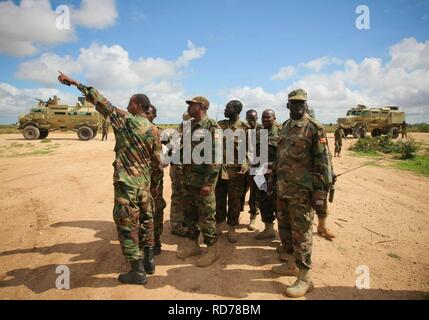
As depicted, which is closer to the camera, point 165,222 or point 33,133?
point 165,222

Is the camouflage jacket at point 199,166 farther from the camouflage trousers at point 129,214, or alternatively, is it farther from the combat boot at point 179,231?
the combat boot at point 179,231

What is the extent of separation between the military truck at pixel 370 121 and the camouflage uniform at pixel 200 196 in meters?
23.0

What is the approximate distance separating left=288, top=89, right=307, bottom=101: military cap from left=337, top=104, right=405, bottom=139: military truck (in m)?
22.9

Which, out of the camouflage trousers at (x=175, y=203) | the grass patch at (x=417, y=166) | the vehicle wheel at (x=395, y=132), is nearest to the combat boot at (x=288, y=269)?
the camouflage trousers at (x=175, y=203)

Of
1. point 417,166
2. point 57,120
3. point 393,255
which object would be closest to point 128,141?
point 393,255

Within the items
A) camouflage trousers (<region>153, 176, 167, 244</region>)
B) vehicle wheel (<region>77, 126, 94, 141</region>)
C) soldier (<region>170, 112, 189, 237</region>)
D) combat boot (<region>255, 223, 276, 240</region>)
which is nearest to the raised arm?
camouflage trousers (<region>153, 176, 167, 244</region>)

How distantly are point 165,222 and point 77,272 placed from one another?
1.96m

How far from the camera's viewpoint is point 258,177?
14.5 feet

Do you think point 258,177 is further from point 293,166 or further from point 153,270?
point 153,270

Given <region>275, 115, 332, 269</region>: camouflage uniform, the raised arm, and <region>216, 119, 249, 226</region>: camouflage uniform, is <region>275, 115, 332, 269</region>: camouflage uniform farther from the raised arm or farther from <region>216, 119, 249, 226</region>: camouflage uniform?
the raised arm

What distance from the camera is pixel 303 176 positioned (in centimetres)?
322
